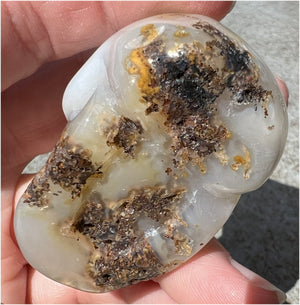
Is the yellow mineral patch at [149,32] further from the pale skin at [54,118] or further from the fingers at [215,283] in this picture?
the fingers at [215,283]

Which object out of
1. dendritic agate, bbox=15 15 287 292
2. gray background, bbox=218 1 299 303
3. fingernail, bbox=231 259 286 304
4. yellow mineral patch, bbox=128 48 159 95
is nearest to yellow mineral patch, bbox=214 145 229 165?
dendritic agate, bbox=15 15 287 292

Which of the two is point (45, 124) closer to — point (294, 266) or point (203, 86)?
point (203, 86)

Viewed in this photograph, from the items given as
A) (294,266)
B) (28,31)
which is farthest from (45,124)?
(294,266)

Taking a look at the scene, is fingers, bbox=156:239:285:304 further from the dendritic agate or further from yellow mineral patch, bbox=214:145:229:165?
yellow mineral patch, bbox=214:145:229:165

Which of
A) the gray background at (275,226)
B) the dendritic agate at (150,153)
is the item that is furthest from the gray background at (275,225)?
the dendritic agate at (150,153)

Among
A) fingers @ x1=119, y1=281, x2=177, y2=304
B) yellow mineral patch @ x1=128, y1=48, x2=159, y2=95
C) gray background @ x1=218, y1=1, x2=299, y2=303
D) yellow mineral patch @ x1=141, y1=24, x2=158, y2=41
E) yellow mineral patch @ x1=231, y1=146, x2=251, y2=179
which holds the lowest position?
gray background @ x1=218, y1=1, x2=299, y2=303

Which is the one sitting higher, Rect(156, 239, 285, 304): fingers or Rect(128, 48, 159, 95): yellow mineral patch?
Rect(128, 48, 159, 95): yellow mineral patch
